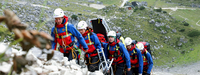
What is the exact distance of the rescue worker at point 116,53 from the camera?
242 inches

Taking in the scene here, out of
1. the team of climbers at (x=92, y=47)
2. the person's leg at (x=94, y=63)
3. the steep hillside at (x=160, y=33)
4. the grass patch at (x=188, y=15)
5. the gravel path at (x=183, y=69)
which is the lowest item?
the gravel path at (x=183, y=69)

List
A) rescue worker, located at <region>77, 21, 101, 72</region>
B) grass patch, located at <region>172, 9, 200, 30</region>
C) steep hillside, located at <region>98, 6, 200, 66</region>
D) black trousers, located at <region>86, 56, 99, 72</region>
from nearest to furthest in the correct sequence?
1. rescue worker, located at <region>77, 21, 101, 72</region>
2. black trousers, located at <region>86, 56, 99, 72</region>
3. steep hillside, located at <region>98, 6, 200, 66</region>
4. grass patch, located at <region>172, 9, 200, 30</region>

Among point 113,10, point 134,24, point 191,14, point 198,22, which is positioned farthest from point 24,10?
point 191,14

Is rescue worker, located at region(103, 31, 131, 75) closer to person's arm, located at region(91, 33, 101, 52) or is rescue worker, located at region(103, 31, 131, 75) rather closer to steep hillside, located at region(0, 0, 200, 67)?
person's arm, located at region(91, 33, 101, 52)

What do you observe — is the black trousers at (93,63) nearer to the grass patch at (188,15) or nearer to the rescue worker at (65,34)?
the rescue worker at (65,34)

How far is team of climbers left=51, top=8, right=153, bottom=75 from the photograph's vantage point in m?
5.37

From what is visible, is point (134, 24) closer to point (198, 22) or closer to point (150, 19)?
point (150, 19)

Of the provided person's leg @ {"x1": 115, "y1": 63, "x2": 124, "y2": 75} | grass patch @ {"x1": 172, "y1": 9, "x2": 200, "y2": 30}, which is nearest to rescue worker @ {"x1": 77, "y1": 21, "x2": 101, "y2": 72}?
person's leg @ {"x1": 115, "y1": 63, "x2": 124, "y2": 75}

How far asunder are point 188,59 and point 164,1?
166 ft

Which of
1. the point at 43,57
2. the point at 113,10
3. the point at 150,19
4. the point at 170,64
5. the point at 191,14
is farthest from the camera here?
the point at 191,14

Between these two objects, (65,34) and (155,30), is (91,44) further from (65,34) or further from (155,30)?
(155,30)

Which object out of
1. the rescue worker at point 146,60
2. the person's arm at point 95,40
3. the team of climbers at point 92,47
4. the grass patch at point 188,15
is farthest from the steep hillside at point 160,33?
the person's arm at point 95,40

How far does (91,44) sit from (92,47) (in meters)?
0.12

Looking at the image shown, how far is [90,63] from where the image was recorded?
656cm
